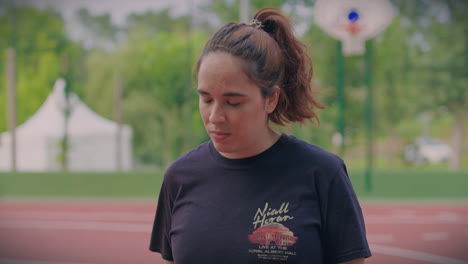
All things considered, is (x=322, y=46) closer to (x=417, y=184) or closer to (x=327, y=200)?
(x=417, y=184)

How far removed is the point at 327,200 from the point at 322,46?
1683cm

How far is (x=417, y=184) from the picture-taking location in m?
14.0

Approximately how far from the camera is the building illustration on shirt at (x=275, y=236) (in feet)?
5.15

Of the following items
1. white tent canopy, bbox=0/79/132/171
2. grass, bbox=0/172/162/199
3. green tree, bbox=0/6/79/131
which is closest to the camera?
Result: grass, bbox=0/172/162/199

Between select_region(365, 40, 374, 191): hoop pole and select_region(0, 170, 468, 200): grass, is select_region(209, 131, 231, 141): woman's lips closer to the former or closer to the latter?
select_region(365, 40, 374, 191): hoop pole

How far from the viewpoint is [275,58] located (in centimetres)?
166

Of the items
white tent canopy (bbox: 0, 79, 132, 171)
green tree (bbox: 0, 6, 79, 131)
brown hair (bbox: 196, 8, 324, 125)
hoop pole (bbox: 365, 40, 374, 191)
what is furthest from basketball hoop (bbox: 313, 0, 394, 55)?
brown hair (bbox: 196, 8, 324, 125)

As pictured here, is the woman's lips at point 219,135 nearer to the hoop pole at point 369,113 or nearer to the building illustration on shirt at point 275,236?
the building illustration on shirt at point 275,236

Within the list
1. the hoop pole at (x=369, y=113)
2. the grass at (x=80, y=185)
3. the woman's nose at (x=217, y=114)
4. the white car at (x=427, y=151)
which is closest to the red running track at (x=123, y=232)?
the hoop pole at (x=369, y=113)

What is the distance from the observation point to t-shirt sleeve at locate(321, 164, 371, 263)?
1.58 meters

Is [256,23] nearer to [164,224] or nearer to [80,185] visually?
[164,224]

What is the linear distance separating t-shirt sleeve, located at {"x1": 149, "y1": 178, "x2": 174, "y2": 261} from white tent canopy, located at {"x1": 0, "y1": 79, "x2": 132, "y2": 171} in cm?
1526

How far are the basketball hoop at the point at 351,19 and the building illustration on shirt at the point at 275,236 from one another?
33.4 feet

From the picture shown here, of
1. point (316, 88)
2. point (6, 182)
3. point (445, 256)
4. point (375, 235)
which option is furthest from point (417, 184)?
point (316, 88)
